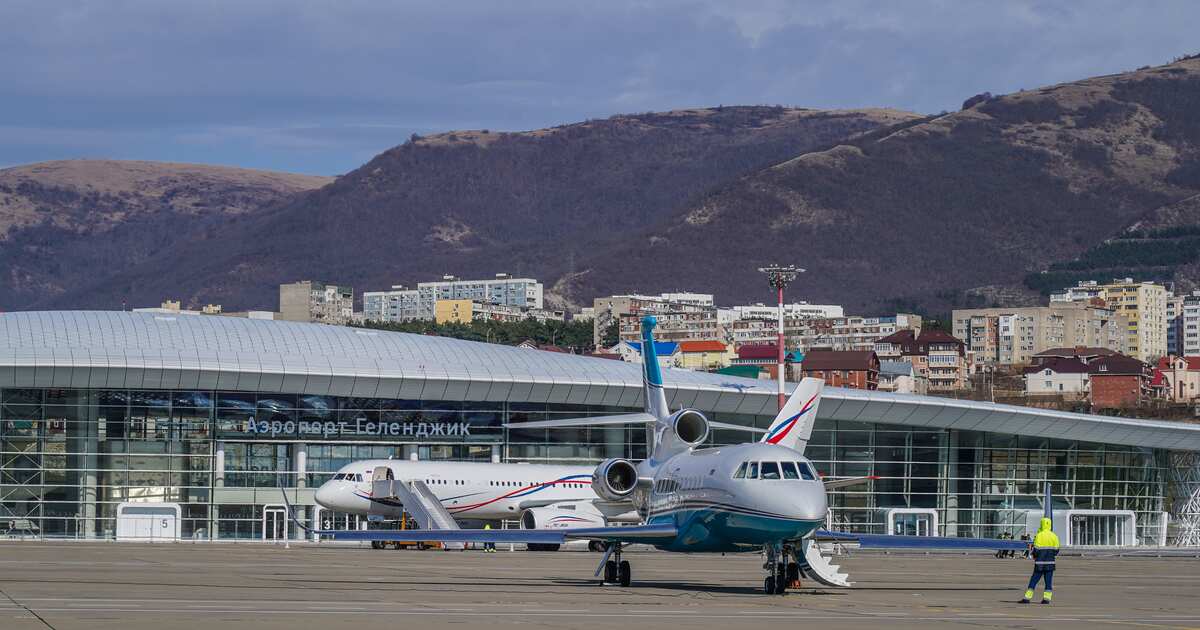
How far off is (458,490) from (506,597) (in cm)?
4128

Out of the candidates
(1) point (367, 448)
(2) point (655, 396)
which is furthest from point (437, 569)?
(1) point (367, 448)

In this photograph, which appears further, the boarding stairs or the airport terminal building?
the airport terminal building

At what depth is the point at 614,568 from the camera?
37188 millimetres

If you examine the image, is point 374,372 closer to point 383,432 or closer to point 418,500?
point 383,432

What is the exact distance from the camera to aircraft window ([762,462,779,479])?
108 feet

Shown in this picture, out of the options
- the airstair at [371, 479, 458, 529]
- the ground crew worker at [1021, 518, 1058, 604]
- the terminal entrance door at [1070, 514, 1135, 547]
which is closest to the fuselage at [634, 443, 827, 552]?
the ground crew worker at [1021, 518, 1058, 604]

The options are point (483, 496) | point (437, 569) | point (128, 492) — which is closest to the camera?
point (437, 569)

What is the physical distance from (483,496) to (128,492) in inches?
884

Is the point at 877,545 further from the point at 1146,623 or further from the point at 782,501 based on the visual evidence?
the point at 1146,623

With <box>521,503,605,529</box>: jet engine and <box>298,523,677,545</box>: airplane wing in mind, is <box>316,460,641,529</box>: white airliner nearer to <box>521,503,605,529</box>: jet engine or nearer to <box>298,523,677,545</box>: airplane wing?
<box>521,503,605,529</box>: jet engine

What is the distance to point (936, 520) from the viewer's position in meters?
91.6

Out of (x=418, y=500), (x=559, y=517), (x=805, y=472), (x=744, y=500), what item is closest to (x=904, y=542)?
(x=805, y=472)

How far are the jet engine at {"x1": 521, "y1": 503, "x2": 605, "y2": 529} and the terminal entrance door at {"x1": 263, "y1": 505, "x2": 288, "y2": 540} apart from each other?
18.4 metres

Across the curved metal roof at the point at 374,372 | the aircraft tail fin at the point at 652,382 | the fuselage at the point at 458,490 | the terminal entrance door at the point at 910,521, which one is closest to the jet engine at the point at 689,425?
the aircraft tail fin at the point at 652,382
